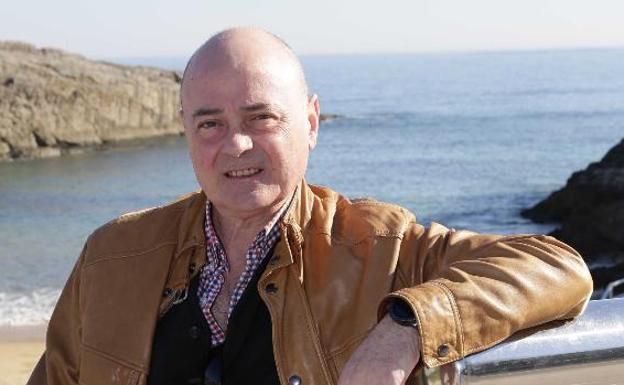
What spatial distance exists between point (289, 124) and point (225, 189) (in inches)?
9.2

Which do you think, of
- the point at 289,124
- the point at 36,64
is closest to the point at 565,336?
the point at 289,124

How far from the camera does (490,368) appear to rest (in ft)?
5.44

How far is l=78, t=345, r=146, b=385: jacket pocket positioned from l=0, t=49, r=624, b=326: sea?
10.9m

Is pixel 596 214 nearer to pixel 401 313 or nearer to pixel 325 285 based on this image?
pixel 325 285

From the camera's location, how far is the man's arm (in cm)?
183

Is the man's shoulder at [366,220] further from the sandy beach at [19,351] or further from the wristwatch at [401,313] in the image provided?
the sandy beach at [19,351]

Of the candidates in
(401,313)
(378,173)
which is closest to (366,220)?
(401,313)

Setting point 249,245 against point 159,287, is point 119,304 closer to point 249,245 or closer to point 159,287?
point 159,287

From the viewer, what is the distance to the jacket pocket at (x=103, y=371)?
8.24 ft

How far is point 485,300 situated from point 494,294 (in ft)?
0.11

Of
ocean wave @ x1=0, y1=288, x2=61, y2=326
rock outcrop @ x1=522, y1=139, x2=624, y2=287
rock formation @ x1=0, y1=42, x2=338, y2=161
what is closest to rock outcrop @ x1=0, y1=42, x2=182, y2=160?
rock formation @ x1=0, y1=42, x2=338, y2=161

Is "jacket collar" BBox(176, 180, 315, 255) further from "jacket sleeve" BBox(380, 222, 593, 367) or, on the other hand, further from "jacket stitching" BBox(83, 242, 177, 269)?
"jacket sleeve" BBox(380, 222, 593, 367)

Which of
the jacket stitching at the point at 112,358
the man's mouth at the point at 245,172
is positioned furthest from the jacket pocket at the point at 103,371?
the man's mouth at the point at 245,172

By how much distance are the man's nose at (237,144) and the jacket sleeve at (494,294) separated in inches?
24.4
